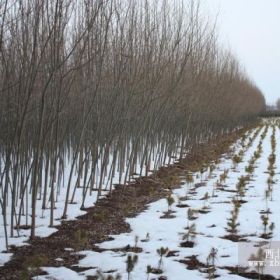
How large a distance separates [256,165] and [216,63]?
6346 mm

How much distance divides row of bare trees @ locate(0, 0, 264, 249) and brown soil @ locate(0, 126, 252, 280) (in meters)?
0.21

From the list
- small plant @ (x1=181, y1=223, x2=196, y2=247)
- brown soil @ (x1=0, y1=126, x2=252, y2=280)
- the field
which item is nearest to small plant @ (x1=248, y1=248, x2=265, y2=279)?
the field

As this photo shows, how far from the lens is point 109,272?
3.44 meters

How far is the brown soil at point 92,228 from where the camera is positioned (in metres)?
3.60

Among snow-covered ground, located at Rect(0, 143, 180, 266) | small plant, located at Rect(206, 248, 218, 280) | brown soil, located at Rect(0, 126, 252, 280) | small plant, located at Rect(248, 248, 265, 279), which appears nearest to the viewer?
small plant, located at Rect(248, 248, 265, 279)

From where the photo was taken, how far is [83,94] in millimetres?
6246

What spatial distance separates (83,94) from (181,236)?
277 cm

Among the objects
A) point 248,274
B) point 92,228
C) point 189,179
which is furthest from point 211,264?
point 189,179

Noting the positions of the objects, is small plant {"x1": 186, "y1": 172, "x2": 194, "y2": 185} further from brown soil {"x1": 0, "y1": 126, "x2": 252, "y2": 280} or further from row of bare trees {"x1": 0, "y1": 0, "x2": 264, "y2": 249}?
row of bare trees {"x1": 0, "y1": 0, "x2": 264, "y2": 249}

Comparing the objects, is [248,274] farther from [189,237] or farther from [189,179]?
[189,179]

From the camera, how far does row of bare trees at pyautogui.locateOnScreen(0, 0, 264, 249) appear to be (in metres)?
4.25

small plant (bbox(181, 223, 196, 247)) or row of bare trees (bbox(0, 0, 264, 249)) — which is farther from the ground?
row of bare trees (bbox(0, 0, 264, 249))

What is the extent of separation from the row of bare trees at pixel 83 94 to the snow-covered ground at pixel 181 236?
2.77ft

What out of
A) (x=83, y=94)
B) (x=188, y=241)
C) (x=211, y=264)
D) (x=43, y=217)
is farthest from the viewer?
(x=83, y=94)
